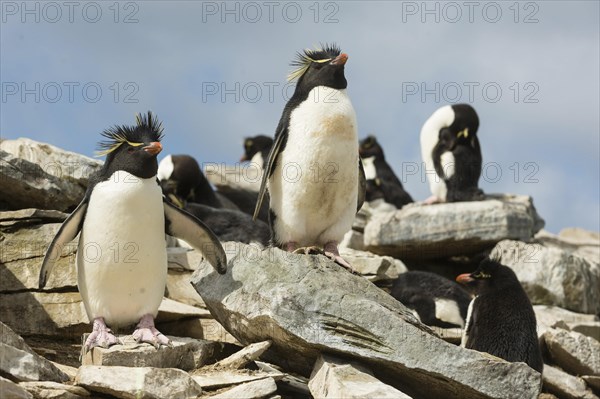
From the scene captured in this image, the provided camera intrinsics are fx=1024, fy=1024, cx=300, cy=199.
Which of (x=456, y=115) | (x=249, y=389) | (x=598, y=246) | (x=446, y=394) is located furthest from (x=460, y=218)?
(x=249, y=389)

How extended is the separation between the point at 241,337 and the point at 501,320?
6.53 ft

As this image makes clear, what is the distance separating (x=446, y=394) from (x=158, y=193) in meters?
2.13

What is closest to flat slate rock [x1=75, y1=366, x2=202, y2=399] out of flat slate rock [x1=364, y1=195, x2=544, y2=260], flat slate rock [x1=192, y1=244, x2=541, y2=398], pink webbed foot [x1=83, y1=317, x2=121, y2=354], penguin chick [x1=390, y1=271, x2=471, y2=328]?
pink webbed foot [x1=83, y1=317, x2=121, y2=354]

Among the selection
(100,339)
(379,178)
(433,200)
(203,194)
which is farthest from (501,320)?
(379,178)

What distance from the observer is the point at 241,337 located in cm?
621

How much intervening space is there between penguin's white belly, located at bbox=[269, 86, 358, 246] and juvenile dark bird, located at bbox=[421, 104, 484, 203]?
16.9 feet

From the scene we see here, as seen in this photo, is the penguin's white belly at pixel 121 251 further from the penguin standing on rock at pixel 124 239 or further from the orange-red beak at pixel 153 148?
the orange-red beak at pixel 153 148

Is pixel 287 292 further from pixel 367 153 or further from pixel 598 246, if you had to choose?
pixel 367 153

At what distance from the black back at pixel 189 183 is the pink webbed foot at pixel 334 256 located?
5770 mm

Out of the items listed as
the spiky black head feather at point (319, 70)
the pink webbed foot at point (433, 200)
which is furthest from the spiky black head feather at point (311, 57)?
the pink webbed foot at point (433, 200)

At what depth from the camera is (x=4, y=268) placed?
7.26 m

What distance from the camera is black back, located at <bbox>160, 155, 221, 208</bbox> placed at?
41.3 ft

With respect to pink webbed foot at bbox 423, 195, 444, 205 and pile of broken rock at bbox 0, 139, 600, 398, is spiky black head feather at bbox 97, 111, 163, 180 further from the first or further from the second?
pink webbed foot at bbox 423, 195, 444, 205

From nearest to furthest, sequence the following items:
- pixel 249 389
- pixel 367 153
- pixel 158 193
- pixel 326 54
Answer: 1. pixel 249 389
2. pixel 158 193
3. pixel 326 54
4. pixel 367 153
